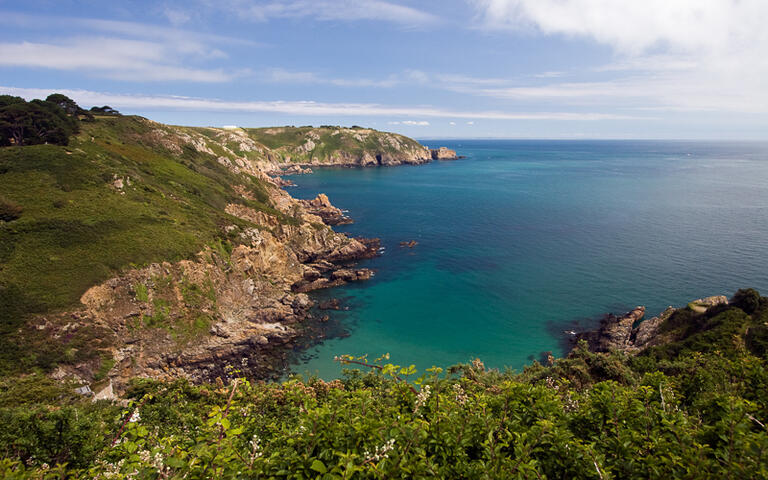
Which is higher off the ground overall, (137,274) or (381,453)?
(381,453)

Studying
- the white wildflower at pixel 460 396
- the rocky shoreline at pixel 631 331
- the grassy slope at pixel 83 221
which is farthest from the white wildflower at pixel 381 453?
the rocky shoreline at pixel 631 331

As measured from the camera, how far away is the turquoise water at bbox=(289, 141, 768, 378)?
45.2 m

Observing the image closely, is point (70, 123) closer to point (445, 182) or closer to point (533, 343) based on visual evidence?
point (533, 343)

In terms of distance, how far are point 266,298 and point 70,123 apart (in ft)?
176

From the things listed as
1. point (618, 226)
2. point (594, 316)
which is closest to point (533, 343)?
point (594, 316)

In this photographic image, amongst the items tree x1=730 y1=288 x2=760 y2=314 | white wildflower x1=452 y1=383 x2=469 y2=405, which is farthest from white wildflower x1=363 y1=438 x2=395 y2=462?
tree x1=730 y1=288 x2=760 y2=314

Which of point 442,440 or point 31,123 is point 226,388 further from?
point 31,123

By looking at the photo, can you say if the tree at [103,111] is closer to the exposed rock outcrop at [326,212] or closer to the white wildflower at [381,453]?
the exposed rock outcrop at [326,212]

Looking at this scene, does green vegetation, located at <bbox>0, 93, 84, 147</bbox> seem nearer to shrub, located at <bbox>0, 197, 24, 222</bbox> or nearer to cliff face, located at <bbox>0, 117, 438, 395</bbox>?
cliff face, located at <bbox>0, 117, 438, 395</bbox>

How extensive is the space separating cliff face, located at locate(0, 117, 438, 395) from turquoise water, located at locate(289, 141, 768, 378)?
8.86 metres

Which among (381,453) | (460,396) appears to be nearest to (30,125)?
(460,396)

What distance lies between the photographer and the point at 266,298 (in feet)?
169

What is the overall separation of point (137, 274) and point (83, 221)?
480 inches

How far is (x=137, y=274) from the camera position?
39.7 m
